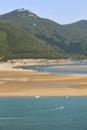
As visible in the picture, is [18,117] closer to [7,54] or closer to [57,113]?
[57,113]

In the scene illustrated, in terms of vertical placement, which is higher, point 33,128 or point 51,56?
point 33,128

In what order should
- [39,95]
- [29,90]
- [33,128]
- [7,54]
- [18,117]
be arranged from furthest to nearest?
[7,54] < [29,90] < [39,95] < [18,117] < [33,128]

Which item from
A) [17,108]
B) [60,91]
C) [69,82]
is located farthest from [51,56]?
[17,108]

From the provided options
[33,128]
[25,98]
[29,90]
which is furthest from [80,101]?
[33,128]

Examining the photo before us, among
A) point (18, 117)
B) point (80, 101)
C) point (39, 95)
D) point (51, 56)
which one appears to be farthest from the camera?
point (51, 56)

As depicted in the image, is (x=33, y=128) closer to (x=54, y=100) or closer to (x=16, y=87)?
(x=54, y=100)

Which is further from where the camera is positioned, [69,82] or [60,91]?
[69,82]
